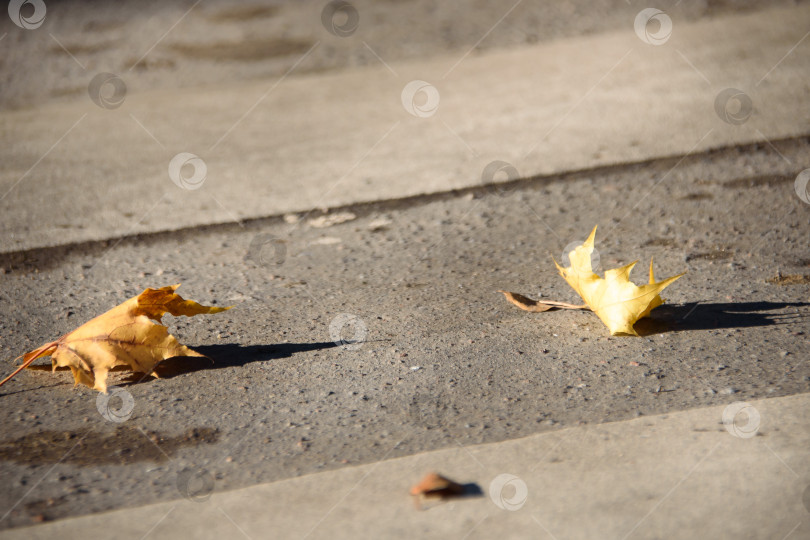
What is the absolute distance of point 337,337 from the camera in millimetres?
3064

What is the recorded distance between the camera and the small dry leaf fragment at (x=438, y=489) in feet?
6.85

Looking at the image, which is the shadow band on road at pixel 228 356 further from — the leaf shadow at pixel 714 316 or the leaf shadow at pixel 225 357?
the leaf shadow at pixel 714 316

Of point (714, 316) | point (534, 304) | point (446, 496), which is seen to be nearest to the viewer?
point (446, 496)

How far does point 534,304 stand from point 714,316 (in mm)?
687

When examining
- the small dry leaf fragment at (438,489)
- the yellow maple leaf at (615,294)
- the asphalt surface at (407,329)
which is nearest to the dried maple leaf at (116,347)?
the asphalt surface at (407,329)

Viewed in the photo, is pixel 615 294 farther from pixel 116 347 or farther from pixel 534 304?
pixel 116 347

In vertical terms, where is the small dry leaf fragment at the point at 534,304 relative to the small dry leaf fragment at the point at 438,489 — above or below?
above

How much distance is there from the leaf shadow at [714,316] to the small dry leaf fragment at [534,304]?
28 cm

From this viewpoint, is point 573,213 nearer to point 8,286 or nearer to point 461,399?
point 461,399

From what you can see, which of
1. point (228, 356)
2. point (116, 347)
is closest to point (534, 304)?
point (228, 356)

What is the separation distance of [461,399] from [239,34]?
245 inches

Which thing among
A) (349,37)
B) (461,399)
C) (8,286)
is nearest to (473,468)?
(461,399)

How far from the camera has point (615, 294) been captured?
2.88 meters

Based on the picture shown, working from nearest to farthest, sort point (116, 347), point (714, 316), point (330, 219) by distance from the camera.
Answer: point (116, 347)
point (714, 316)
point (330, 219)
